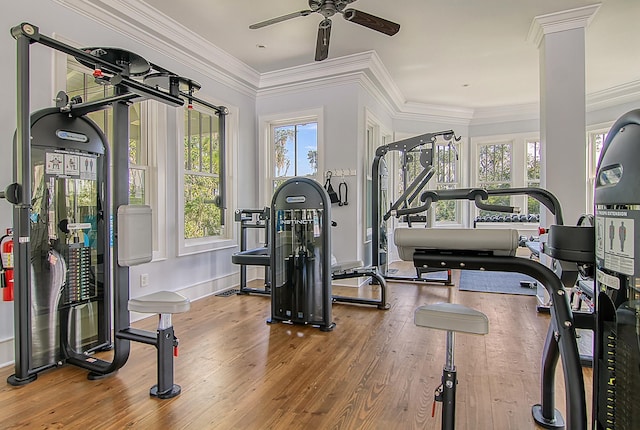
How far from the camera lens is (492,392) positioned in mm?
2252

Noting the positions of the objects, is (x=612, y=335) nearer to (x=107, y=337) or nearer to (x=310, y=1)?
(x=310, y=1)

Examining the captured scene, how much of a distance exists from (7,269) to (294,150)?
3.89m

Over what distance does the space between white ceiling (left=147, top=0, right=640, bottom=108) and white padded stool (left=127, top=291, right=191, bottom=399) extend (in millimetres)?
2885

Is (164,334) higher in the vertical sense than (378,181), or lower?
lower

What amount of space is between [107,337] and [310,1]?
3.16 meters

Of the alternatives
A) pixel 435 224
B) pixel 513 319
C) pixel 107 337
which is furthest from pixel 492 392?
pixel 435 224

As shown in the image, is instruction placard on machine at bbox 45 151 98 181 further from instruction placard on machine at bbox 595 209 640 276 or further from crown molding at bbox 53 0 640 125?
instruction placard on machine at bbox 595 209 640 276

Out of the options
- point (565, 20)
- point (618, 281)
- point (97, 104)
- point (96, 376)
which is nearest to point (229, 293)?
point (96, 376)

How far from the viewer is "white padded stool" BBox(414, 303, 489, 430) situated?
1478mm

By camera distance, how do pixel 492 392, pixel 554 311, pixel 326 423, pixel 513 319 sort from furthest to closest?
pixel 513 319, pixel 492 392, pixel 326 423, pixel 554 311

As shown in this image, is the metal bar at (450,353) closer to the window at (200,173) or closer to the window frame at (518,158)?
the window at (200,173)

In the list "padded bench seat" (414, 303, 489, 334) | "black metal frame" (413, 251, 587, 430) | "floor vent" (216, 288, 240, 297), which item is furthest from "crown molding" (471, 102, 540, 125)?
"padded bench seat" (414, 303, 489, 334)

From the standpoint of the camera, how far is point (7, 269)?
241cm

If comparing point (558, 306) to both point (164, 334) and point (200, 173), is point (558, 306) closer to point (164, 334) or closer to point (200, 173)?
point (164, 334)
